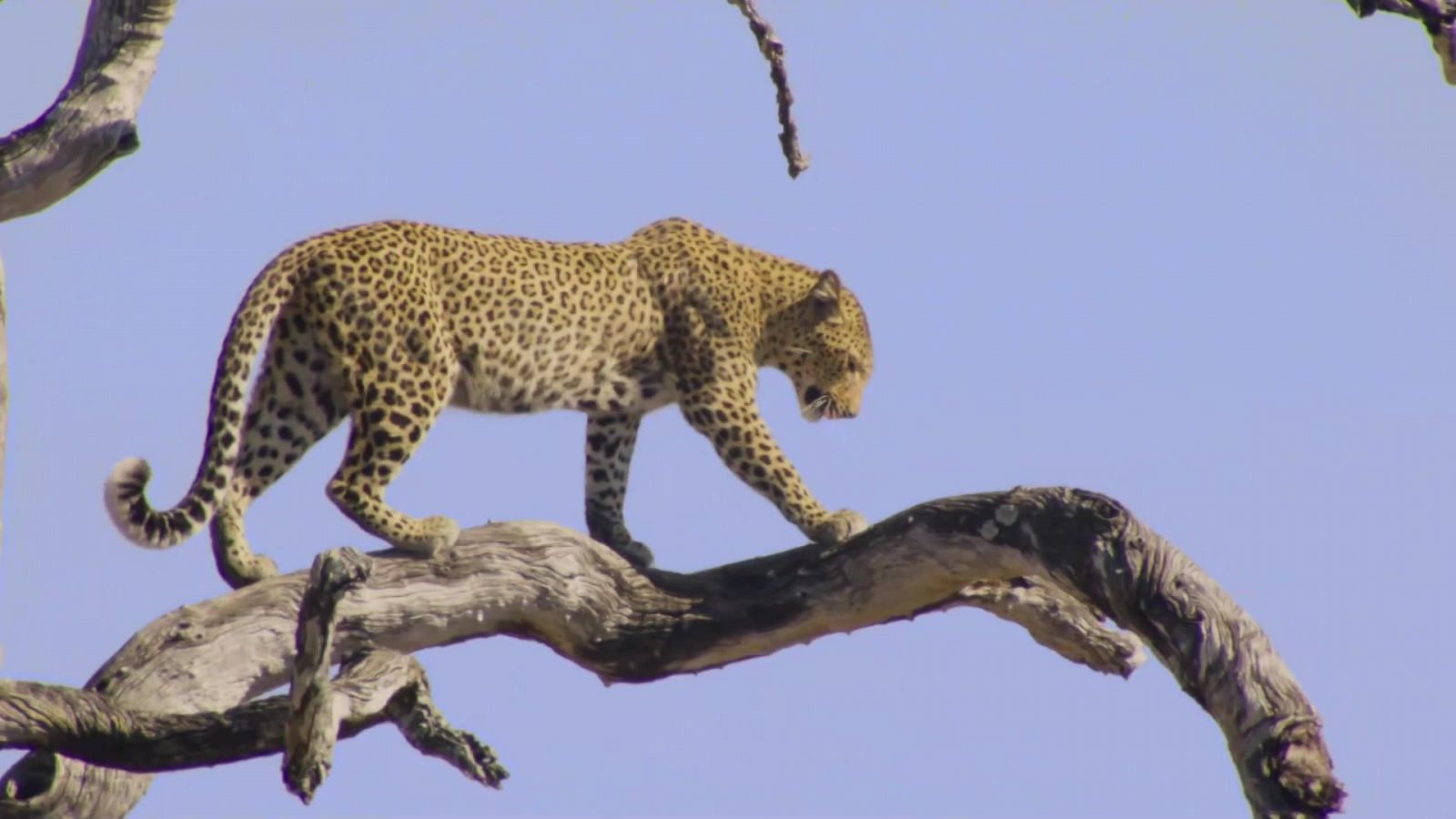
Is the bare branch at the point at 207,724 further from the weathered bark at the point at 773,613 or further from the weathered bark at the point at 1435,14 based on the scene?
the weathered bark at the point at 1435,14

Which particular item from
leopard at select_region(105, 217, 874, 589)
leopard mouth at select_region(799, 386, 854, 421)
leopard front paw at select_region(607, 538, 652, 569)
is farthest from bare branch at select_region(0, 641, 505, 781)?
leopard mouth at select_region(799, 386, 854, 421)

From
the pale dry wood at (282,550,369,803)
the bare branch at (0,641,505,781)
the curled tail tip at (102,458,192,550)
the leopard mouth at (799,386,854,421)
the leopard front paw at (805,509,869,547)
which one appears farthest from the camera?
the leopard mouth at (799,386,854,421)

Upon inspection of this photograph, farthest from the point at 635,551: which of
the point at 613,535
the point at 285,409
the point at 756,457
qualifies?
the point at 285,409

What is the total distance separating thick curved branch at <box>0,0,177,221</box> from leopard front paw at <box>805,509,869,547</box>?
4647mm

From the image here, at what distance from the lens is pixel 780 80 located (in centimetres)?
861

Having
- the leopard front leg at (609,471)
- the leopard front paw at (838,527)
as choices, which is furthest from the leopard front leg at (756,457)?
the leopard front leg at (609,471)

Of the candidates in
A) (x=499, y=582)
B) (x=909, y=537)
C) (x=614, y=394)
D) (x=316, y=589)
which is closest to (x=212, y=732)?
(x=316, y=589)

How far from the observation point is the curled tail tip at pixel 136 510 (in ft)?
32.8

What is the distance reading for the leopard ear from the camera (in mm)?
13055

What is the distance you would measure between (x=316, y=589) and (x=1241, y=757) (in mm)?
3307

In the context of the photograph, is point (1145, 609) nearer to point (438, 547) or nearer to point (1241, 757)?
point (1241, 757)

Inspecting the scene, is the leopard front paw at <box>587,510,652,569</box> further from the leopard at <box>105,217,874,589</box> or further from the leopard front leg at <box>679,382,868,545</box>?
the leopard front leg at <box>679,382,868,545</box>

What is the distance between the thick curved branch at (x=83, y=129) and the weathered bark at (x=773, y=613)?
1.86m

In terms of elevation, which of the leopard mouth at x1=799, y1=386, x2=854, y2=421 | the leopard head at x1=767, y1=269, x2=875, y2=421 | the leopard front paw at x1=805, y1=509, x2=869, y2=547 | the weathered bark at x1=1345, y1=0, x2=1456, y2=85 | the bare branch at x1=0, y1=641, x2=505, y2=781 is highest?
the leopard head at x1=767, y1=269, x2=875, y2=421
